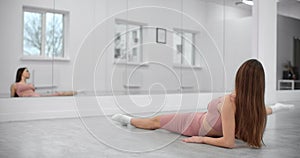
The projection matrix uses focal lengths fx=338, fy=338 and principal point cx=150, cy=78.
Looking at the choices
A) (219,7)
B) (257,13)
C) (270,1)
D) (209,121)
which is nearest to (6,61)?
(209,121)

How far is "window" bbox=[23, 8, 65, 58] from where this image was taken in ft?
12.8

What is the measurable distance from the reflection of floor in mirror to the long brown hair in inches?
4.9

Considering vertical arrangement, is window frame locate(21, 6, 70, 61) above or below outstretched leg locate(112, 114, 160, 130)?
above

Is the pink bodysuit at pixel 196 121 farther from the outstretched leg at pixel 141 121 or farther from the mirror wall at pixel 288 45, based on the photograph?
the mirror wall at pixel 288 45

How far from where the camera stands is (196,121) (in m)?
2.60

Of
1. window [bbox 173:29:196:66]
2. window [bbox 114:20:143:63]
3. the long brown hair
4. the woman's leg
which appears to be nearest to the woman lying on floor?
the long brown hair

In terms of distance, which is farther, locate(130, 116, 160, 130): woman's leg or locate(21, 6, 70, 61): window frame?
locate(21, 6, 70, 61): window frame

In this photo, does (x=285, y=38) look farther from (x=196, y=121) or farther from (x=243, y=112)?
(x=243, y=112)

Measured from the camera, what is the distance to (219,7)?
6.45 meters

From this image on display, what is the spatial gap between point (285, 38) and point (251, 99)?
6.67 metres

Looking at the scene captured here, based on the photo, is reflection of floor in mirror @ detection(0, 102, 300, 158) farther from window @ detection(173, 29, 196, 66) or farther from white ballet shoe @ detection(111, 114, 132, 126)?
window @ detection(173, 29, 196, 66)

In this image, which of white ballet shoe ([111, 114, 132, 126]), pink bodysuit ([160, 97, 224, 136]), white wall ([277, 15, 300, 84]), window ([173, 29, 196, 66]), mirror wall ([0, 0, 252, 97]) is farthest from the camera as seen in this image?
white wall ([277, 15, 300, 84])

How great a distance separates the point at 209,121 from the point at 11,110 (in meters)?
2.40

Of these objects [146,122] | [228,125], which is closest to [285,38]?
[146,122]
